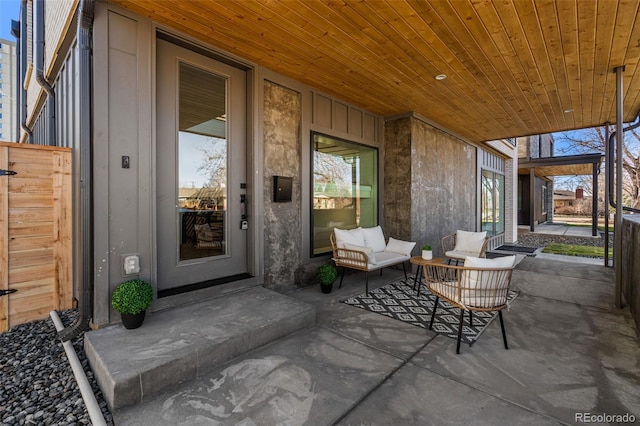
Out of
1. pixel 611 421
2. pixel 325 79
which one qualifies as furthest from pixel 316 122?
pixel 611 421

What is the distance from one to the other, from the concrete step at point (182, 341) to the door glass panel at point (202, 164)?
0.72 metres

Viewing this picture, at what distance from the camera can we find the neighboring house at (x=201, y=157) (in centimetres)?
254

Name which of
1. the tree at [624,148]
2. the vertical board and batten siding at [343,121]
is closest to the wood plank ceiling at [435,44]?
the vertical board and batten siding at [343,121]

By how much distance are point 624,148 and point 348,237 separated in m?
15.1

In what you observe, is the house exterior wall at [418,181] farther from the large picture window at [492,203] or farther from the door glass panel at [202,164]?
the door glass panel at [202,164]

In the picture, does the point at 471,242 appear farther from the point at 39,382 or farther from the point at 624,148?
the point at 624,148

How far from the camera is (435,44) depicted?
3145 mm

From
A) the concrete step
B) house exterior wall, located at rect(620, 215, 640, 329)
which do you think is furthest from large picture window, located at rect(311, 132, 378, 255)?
house exterior wall, located at rect(620, 215, 640, 329)

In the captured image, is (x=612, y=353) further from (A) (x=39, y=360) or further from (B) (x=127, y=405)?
(A) (x=39, y=360)

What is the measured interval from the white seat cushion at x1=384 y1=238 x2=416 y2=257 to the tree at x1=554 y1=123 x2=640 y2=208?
34.9 feet

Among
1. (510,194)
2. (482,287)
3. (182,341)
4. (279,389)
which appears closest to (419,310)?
(482,287)

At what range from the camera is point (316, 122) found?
4.52 metres

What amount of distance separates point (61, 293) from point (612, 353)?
17.3 ft

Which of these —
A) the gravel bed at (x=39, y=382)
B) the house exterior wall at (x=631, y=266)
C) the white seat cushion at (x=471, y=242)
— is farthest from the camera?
the white seat cushion at (x=471, y=242)
